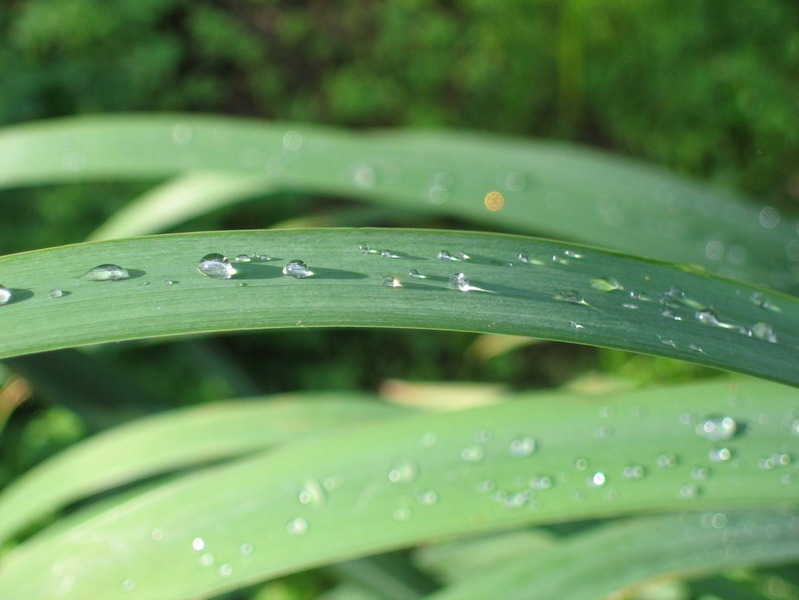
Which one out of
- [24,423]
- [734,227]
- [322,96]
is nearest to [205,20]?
[322,96]

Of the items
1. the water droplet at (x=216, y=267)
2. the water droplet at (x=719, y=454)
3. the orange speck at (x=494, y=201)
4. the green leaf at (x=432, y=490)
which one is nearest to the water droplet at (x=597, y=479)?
the green leaf at (x=432, y=490)

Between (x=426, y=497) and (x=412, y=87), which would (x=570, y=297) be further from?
(x=412, y=87)

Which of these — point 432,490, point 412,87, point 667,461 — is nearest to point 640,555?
point 667,461

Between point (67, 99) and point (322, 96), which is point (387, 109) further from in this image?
point (67, 99)

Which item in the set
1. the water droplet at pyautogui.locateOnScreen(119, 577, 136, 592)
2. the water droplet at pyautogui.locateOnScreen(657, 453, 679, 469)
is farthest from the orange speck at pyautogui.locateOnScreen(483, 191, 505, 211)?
the water droplet at pyautogui.locateOnScreen(119, 577, 136, 592)

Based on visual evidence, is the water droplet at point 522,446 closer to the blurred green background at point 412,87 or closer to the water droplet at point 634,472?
the water droplet at point 634,472

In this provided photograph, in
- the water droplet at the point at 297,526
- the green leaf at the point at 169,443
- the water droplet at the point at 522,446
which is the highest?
the green leaf at the point at 169,443

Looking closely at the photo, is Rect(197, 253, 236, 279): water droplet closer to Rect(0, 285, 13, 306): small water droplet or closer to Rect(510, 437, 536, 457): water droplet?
Rect(0, 285, 13, 306): small water droplet
